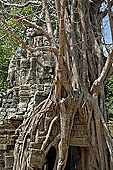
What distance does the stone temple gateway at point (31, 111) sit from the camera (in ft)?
10.6

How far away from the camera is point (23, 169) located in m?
3.08

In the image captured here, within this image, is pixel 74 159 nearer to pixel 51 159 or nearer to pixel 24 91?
pixel 51 159

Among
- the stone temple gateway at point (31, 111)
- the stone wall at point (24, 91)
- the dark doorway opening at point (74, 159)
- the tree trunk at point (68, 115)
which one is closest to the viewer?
the tree trunk at point (68, 115)

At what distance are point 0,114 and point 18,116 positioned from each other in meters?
0.49

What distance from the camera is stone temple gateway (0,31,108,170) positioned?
3221mm

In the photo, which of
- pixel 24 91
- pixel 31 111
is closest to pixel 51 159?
pixel 31 111

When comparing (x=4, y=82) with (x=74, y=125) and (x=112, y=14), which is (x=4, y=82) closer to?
(x=74, y=125)

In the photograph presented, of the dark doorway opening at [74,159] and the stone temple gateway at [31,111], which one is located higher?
the stone temple gateway at [31,111]

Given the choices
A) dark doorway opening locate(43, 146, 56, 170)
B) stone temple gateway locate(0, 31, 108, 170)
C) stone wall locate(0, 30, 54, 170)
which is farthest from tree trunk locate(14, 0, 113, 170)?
dark doorway opening locate(43, 146, 56, 170)

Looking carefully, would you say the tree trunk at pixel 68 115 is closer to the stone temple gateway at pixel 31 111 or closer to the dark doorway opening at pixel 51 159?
the stone temple gateway at pixel 31 111

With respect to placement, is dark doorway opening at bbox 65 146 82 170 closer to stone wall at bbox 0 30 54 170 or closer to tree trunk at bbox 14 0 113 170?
tree trunk at bbox 14 0 113 170

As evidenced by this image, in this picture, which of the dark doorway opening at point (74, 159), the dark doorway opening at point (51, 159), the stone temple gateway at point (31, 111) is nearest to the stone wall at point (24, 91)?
the stone temple gateway at point (31, 111)

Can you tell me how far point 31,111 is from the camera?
337 centimetres

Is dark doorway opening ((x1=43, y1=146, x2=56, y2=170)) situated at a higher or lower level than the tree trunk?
lower
